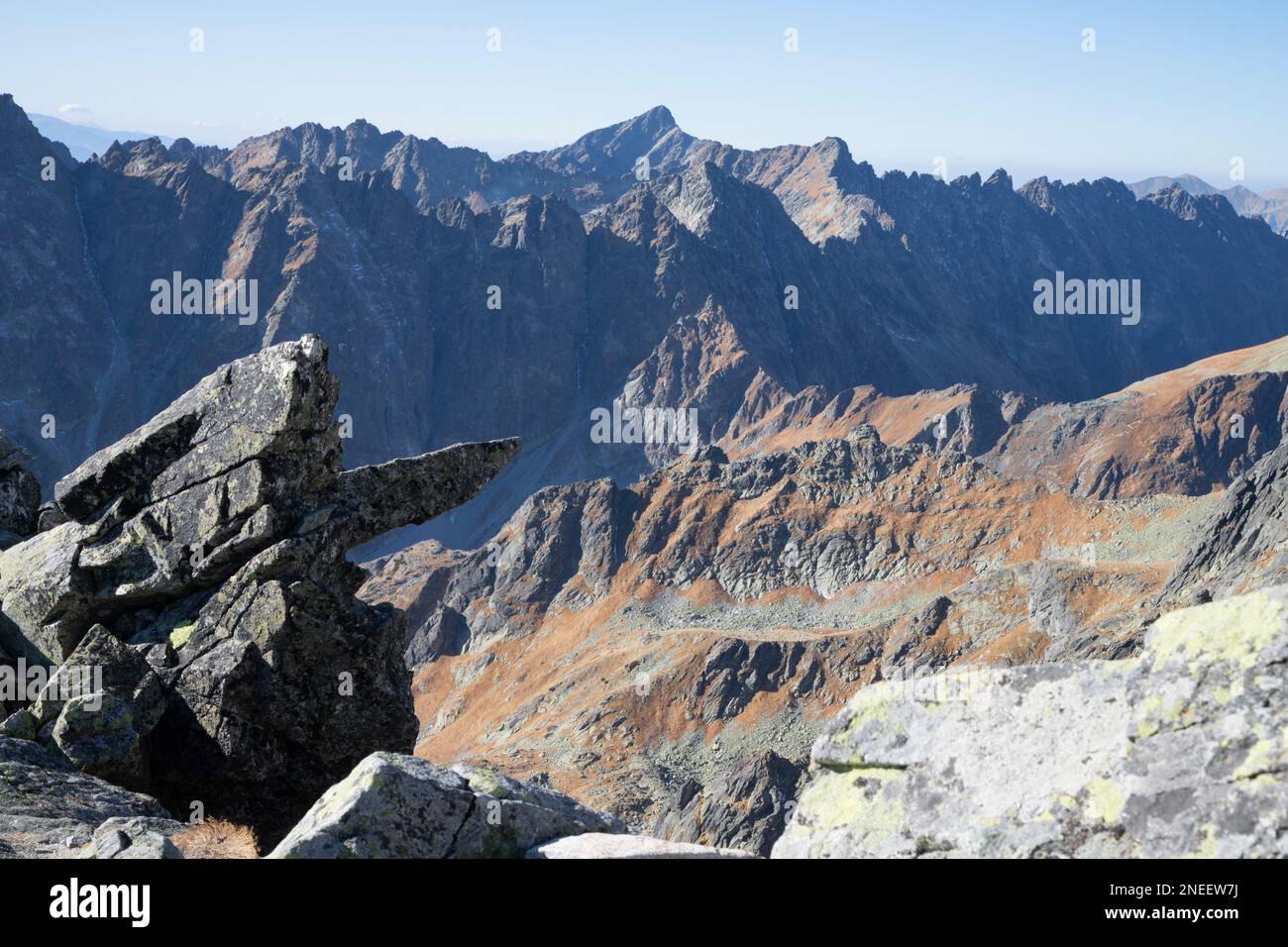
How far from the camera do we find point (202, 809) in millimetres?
17125

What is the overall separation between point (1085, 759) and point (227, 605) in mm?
15704

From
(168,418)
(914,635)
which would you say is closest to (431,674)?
(914,635)

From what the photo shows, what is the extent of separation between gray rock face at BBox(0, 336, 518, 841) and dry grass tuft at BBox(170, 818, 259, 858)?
359 cm

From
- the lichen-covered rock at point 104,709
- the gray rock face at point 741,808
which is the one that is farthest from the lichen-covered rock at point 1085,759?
the gray rock face at point 741,808

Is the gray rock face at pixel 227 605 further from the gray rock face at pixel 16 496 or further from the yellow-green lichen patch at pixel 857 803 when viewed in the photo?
the yellow-green lichen patch at pixel 857 803

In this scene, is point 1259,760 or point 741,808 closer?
point 1259,760

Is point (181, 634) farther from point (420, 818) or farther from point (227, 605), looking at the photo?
point (420, 818)

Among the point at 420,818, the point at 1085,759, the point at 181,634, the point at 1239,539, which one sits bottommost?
the point at 1239,539

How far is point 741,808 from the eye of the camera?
63719mm

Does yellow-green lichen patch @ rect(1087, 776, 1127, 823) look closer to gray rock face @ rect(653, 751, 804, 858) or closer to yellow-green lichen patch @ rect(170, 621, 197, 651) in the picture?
yellow-green lichen patch @ rect(170, 621, 197, 651)

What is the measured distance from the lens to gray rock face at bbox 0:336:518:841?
18031mm

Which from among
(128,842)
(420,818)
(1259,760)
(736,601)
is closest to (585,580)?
(736,601)

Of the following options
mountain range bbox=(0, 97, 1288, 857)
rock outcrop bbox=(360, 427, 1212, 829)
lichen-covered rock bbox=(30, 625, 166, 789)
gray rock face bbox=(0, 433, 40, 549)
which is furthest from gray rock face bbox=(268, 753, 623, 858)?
rock outcrop bbox=(360, 427, 1212, 829)

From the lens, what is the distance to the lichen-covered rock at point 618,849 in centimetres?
992
